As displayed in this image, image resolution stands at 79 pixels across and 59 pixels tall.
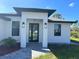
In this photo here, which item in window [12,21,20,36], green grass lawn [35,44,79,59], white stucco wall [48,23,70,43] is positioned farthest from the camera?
white stucco wall [48,23,70,43]

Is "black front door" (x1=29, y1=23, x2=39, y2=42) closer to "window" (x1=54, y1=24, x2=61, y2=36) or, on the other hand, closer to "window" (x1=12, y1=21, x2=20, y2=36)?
"window" (x1=12, y1=21, x2=20, y2=36)

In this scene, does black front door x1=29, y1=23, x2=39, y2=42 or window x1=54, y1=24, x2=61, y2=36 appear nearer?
black front door x1=29, y1=23, x2=39, y2=42

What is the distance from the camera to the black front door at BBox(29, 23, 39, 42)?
22234 mm

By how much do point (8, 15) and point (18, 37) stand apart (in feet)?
11.0

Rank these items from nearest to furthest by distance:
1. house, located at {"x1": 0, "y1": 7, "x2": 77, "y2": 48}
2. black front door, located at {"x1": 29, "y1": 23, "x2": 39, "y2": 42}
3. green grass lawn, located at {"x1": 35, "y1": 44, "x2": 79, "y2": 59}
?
green grass lawn, located at {"x1": 35, "y1": 44, "x2": 79, "y2": 59}, house, located at {"x1": 0, "y1": 7, "x2": 77, "y2": 48}, black front door, located at {"x1": 29, "y1": 23, "x2": 39, "y2": 42}

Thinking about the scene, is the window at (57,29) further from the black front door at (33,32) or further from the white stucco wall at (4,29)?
the white stucco wall at (4,29)

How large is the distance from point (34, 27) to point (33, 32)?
2.39 feet

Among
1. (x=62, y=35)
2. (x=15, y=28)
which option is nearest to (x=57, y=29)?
(x=62, y=35)

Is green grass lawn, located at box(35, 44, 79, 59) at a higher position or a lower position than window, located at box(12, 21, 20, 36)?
lower

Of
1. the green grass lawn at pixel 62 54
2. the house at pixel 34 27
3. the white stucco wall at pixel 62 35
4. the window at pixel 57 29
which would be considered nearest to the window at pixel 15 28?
the house at pixel 34 27

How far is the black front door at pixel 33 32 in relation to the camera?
22.2 m

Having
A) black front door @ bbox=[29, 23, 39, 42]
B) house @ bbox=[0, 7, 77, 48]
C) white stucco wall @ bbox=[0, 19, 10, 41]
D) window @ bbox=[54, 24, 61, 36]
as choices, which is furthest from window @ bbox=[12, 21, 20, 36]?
window @ bbox=[54, 24, 61, 36]

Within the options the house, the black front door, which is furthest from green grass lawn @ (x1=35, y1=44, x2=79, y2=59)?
the black front door

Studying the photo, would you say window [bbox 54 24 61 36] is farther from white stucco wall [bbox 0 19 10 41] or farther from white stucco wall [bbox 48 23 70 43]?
white stucco wall [bbox 0 19 10 41]
